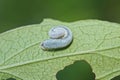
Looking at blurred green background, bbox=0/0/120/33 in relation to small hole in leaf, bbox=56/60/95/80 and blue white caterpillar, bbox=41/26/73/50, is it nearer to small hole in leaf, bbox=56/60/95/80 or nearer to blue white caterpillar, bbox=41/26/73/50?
small hole in leaf, bbox=56/60/95/80

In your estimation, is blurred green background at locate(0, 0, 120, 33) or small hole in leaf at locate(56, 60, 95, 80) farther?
blurred green background at locate(0, 0, 120, 33)

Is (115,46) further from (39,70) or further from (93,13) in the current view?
(93,13)

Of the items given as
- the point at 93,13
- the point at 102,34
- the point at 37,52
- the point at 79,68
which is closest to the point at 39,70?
the point at 37,52

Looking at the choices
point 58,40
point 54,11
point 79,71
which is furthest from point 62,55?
point 54,11

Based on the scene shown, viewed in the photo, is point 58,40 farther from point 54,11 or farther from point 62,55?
point 54,11

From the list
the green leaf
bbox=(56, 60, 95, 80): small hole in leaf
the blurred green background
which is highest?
the blurred green background

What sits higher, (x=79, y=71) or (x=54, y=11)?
(x=54, y=11)

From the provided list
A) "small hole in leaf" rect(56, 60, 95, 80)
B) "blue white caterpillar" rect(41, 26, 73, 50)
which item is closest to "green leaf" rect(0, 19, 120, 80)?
"blue white caterpillar" rect(41, 26, 73, 50)
